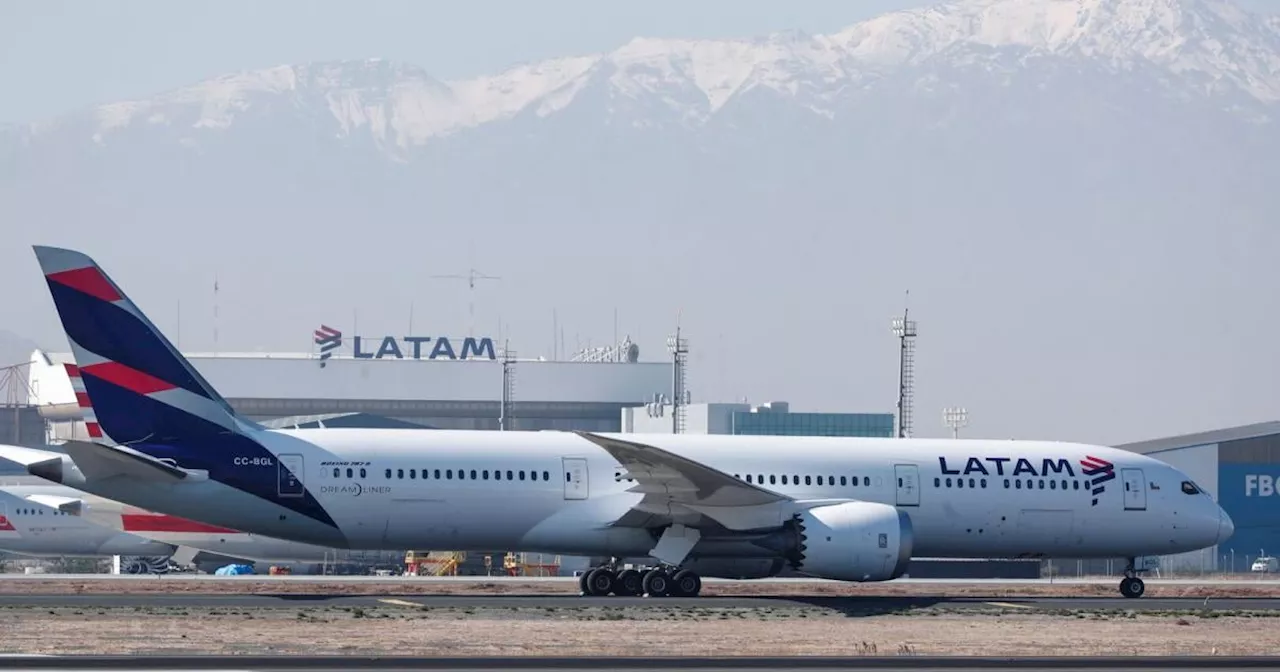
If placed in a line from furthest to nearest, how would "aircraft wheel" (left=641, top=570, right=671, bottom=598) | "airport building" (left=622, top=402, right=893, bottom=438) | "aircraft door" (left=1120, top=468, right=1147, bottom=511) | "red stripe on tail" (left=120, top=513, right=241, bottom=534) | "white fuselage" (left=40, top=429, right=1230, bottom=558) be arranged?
"airport building" (left=622, top=402, right=893, bottom=438), "red stripe on tail" (left=120, top=513, right=241, bottom=534), "aircraft door" (left=1120, top=468, right=1147, bottom=511), "aircraft wheel" (left=641, top=570, right=671, bottom=598), "white fuselage" (left=40, top=429, right=1230, bottom=558)

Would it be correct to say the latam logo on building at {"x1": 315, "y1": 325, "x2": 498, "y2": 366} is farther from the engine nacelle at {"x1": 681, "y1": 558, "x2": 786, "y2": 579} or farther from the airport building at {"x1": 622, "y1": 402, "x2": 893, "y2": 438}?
the engine nacelle at {"x1": 681, "y1": 558, "x2": 786, "y2": 579}

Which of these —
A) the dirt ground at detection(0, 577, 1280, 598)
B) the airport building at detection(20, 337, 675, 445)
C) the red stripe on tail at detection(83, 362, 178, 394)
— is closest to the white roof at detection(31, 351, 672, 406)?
the airport building at detection(20, 337, 675, 445)

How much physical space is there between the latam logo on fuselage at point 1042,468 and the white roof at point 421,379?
76.6m

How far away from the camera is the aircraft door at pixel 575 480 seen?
35125 millimetres

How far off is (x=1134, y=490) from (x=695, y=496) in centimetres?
1004

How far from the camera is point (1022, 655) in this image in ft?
77.8

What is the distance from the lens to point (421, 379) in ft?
388

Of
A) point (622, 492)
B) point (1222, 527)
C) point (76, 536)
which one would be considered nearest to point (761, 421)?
point (76, 536)

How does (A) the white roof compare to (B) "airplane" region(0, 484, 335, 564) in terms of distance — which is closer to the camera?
(B) "airplane" region(0, 484, 335, 564)

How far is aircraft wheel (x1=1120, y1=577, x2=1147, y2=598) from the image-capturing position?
1494 inches

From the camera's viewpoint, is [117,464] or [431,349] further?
[431,349]

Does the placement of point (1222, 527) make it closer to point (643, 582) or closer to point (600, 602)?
point (643, 582)

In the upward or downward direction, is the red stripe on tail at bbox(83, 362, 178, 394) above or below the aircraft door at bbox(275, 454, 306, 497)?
above

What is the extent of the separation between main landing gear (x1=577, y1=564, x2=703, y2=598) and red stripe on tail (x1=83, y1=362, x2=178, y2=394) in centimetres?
894
